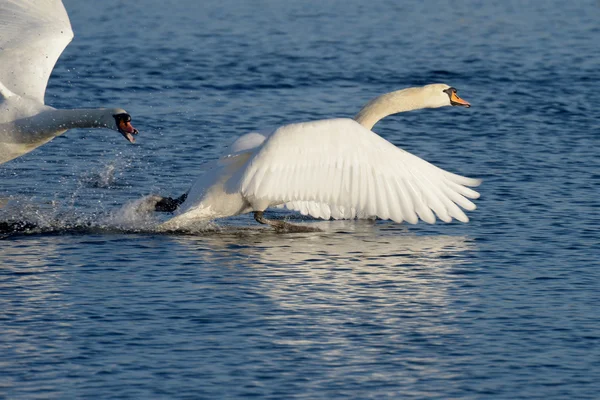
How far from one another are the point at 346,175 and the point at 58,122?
276 centimetres

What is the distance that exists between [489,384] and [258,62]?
12.8 m

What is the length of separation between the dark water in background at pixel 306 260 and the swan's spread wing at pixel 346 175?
0.41 metres

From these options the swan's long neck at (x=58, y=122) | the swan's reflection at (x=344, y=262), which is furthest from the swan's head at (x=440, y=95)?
the swan's long neck at (x=58, y=122)

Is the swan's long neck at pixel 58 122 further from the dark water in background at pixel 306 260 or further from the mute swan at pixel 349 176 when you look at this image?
the mute swan at pixel 349 176

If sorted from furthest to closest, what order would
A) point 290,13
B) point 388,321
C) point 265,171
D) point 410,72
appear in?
point 290,13, point 410,72, point 265,171, point 388,321

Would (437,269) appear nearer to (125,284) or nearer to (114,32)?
(125,284)

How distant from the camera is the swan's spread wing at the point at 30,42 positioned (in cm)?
1238

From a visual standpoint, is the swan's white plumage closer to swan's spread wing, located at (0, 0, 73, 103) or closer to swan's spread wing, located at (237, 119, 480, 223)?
swan's spread wing, located at (237, 119, 480, 223)

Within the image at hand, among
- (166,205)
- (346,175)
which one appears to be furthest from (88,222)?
(346,175)

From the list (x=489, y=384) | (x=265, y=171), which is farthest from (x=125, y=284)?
(x=489, y=384)

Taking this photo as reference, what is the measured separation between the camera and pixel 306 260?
32.0 feet

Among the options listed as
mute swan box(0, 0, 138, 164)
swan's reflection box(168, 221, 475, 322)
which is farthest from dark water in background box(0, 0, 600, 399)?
mute swan box(0, 0, 138, 164)

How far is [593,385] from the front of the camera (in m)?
7.17

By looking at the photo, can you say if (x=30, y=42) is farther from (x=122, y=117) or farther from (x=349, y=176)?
(x=349, y=176)
